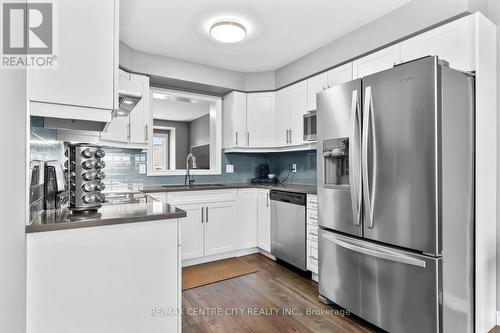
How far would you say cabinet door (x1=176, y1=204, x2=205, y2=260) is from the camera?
327 centimetres

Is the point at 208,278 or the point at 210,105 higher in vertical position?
the point at 210,105

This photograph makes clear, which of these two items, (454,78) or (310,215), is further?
(310,215)

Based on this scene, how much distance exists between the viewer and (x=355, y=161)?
6.71 ft

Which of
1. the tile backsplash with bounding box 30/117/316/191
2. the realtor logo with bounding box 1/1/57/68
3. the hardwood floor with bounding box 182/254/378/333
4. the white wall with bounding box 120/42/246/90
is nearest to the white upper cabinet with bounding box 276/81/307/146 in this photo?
the tile backsplash with bounding box 30/117/316/191

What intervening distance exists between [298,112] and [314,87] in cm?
38

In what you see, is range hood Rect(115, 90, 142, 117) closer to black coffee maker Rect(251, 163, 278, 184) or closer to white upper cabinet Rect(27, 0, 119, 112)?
white upper cabinet Rect(27, 0, 119, 112)

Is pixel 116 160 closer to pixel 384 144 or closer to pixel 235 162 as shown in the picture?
pixel 235 162

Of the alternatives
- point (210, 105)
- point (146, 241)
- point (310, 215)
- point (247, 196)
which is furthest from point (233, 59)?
point (146, 241)

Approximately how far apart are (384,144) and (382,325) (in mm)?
1233

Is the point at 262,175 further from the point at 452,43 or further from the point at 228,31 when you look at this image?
the point at 452,43

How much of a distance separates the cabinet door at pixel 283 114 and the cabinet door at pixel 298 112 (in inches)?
2.8

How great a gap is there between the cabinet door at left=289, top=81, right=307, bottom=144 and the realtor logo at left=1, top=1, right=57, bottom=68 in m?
2.67

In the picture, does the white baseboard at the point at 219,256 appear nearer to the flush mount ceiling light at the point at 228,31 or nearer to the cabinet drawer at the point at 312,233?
the cabinet drawer at the point at 312,233

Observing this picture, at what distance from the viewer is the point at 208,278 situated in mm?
2988
